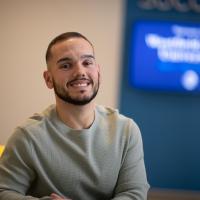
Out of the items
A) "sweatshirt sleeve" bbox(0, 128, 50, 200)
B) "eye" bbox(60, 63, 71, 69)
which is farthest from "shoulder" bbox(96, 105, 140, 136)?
"sweatshirt sleeve" bbox(0, 128, 50, 200)

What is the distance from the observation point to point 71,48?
138cm

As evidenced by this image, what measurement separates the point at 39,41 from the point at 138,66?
97cm

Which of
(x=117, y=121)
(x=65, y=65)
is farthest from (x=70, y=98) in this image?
(x=117, y=121)

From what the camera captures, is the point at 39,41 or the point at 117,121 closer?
the point at 117,121

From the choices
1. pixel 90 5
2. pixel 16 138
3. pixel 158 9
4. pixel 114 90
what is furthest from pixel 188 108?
pixel 16 138

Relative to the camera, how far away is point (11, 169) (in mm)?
1311

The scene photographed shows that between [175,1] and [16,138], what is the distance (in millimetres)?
2452

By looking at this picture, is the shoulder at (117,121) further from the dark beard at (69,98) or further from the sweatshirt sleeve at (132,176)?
the dark beard at (69,98)

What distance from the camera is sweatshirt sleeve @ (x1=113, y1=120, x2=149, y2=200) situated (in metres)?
1.39

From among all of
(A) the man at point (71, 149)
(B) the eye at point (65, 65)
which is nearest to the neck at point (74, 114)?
(A) the man at point (71, 149)

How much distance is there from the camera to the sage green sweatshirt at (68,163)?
4.31ft

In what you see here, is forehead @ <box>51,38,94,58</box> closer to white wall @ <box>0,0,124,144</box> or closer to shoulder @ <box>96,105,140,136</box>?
shoulder @ <box>96,105,140,136</box>

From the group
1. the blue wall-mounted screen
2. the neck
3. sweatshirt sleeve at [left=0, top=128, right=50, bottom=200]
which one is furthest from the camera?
the blue wall-mounted screen

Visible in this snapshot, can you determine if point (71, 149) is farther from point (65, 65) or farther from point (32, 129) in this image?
point (65, 65)
